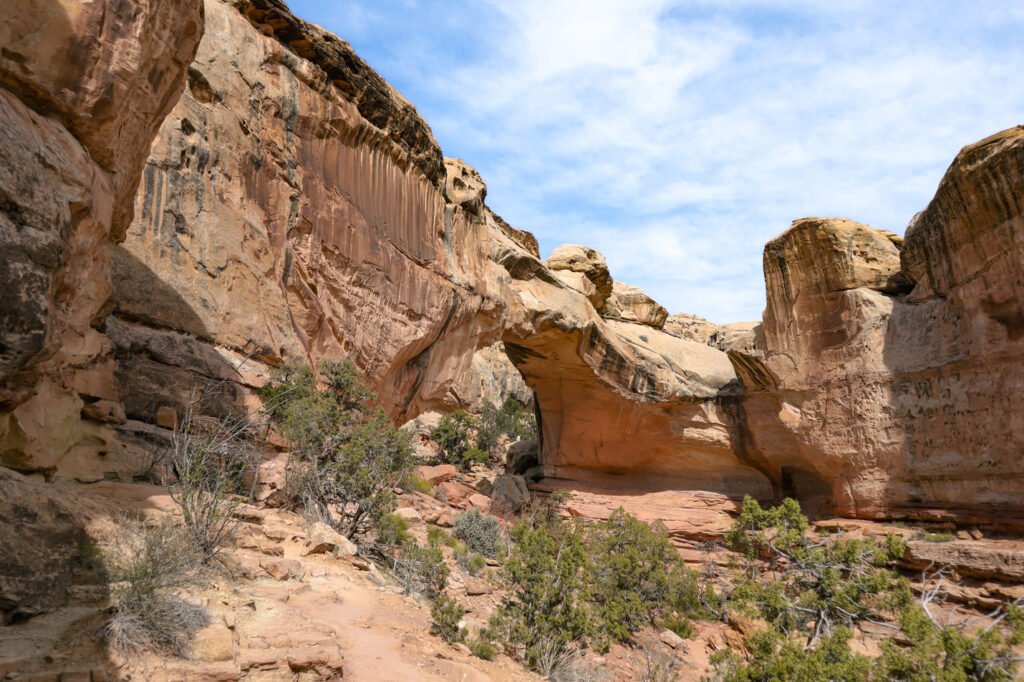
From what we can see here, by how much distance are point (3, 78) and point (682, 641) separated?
14.2m

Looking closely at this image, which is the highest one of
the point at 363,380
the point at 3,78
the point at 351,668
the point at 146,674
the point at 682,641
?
the point at 3,78

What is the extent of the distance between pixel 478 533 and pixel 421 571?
18.6ft

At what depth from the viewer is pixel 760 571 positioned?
1859cm

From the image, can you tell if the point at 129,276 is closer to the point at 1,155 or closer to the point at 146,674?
the point at 1,155

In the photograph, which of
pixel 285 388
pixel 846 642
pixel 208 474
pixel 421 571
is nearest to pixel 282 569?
pixel 208 474

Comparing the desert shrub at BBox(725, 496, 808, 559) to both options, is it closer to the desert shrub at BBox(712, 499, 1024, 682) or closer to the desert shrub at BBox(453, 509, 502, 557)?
the desert shrub at BBox(712, 499, 1024, 682)

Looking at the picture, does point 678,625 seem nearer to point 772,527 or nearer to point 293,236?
point 772,527

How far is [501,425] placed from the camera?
3206 cm

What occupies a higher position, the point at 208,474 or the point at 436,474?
the point at 208,474

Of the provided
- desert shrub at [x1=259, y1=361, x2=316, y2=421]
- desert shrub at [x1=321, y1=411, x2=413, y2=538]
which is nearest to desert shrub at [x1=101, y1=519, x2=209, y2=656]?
desert shrub at [x1=259, y1=361, x2=316, y2=421]

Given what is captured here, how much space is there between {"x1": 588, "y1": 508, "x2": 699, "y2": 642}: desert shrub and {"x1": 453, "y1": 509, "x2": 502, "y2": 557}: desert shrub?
207 centimetres

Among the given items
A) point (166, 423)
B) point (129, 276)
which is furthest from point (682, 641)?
point (129, 276)

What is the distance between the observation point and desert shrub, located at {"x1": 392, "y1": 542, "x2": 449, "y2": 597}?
30.5ft

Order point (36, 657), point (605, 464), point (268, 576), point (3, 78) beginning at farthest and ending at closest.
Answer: point (605, 464) < point (268, 576) < point (3, 78) < point (36, 657)
